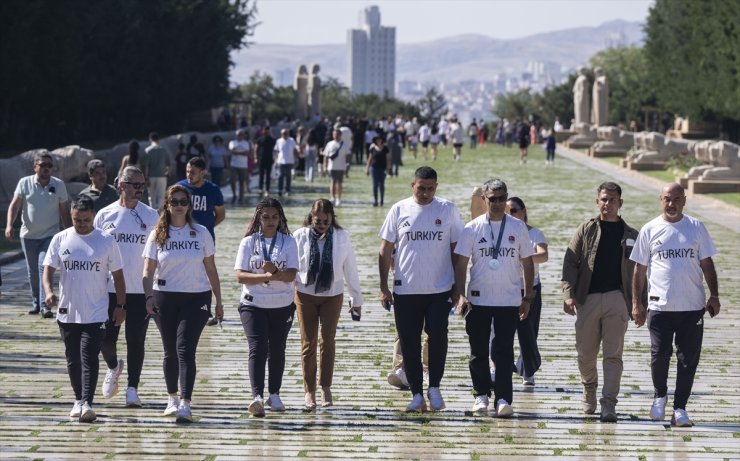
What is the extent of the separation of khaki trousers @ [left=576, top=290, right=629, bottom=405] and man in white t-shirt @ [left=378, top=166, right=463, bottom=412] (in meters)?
0.99

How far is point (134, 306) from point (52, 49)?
29.9 metres

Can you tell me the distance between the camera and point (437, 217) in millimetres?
11000

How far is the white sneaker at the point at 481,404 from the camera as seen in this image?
10906 millimetres

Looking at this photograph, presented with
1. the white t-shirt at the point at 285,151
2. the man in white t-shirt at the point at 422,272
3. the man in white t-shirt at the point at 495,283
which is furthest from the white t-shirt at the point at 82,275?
the white t-shirt at the point at 285,151

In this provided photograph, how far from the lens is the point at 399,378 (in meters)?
12.1

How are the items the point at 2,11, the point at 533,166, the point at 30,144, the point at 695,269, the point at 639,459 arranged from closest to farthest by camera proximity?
the point at 639,459 → the point at 695,269 → the point at 2,11 → the point at 30,144 → the point at 533,166

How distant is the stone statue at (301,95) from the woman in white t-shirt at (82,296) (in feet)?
208

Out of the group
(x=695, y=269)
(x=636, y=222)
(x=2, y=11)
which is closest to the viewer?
(x=695, y=269)

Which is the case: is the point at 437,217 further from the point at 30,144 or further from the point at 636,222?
the point at 30,144

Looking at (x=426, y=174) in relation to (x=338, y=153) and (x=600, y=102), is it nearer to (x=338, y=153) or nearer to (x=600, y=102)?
(x=338, y=153)

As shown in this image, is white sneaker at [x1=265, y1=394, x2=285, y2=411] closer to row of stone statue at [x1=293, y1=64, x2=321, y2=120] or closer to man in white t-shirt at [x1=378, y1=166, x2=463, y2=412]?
man in white t-shirt at [x1=378, y1=166, x2=463, y2=412]

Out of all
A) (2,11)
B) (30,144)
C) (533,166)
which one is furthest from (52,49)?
(533,166)

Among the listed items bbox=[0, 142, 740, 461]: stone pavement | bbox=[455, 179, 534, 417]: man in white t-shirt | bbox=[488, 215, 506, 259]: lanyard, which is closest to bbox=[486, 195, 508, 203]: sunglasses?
bbox=[455, 179, 534, 417]: man in white t-shirt

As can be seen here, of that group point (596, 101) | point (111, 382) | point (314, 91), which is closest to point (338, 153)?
point (111, 382)
